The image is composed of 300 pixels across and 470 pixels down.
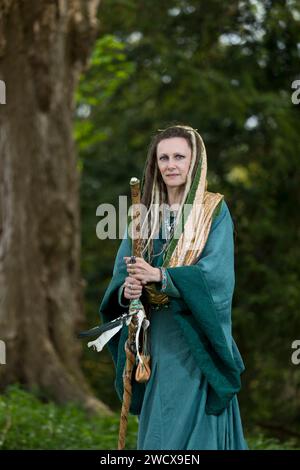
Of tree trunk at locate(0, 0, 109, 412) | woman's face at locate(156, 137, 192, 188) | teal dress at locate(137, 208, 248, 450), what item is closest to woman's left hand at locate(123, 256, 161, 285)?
teal dress at locate(137, 208, 248, 450)

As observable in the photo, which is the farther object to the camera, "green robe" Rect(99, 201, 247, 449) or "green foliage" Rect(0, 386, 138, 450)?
"green foliage" Rect(0, 386, 138, 450)

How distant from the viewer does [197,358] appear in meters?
4.36

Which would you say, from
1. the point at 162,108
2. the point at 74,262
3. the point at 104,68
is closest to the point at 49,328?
the point at 74,262

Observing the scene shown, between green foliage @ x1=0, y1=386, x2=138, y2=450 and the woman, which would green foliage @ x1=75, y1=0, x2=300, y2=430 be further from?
the woman

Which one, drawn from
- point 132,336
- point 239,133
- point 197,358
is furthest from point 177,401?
point 239,133

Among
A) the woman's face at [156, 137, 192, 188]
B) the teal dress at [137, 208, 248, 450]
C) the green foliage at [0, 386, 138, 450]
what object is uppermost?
the woman's face at [156, 137, 192, 188]

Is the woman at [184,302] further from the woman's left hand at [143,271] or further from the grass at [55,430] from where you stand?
the grass at [55,430]

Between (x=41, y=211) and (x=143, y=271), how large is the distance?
17.7 ft

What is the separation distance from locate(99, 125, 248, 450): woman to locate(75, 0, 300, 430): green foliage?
5701 mm

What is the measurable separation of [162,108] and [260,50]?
1549mm

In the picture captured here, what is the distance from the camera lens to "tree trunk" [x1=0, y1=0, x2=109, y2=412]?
9250 millimetres

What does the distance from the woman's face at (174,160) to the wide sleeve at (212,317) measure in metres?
0.33

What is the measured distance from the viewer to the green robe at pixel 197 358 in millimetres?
4336

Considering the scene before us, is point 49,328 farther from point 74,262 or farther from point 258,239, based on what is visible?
point 258,239
